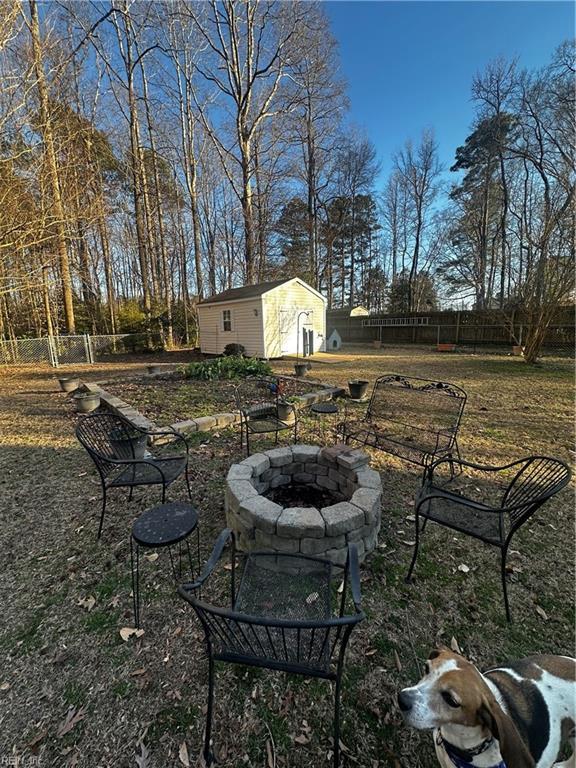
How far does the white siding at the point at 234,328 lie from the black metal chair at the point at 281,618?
10.8 m

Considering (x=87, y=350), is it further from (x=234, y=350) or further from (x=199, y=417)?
(x=199, y=417)

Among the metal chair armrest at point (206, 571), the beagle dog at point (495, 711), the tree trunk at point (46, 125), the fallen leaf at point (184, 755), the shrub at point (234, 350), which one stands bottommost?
the fallen leaf at point (184, 755)

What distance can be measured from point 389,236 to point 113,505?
26.2 metres

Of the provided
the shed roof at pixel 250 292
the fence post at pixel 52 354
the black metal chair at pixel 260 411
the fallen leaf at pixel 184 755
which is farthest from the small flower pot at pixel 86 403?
the shed roof at pixel 250 292

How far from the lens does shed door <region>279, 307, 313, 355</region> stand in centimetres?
1323

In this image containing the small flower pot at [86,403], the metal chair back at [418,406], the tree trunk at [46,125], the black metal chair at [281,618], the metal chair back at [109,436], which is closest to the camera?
the black metal chair at [281,618]

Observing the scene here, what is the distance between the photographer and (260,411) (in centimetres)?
506

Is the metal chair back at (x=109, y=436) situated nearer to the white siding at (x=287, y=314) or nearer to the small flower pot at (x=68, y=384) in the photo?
the small flower pot at (x=68, y=384)

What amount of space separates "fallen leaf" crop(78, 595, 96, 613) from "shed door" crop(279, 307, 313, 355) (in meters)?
11.6

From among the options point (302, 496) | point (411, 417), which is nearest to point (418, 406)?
point (411, 417)

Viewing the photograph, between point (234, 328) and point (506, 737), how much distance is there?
13.4 metres

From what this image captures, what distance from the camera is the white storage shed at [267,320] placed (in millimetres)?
12562

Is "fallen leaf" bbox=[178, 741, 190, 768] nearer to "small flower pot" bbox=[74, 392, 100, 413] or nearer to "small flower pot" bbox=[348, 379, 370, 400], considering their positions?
"small flower pot" bbox=[348, 379, 370, 400]

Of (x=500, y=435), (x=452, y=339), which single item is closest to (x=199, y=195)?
(x=452, y=339)
